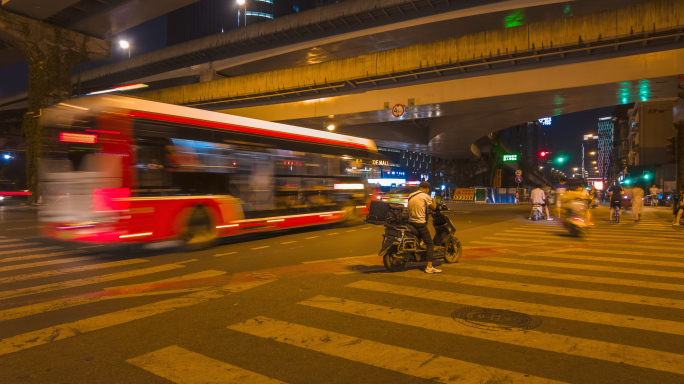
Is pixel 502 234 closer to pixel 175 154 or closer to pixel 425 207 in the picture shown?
pixel 425 207

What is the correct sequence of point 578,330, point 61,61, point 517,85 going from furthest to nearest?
1. point 61,61
2. point 517,85
3. point 578,330

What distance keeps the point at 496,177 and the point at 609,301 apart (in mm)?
50117

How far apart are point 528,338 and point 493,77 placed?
18036 millimetres

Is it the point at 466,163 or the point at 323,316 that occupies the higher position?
the point at 466,163

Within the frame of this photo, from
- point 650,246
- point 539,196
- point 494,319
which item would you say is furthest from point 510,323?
point 539,196

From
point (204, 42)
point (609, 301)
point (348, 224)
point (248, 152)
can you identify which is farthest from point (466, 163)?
point (609, 301)

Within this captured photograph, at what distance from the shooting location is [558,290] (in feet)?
22.4

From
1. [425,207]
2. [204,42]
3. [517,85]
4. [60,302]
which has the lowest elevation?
[60,302]

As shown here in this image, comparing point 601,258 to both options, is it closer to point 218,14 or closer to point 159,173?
point 159,173

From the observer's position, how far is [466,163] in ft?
177

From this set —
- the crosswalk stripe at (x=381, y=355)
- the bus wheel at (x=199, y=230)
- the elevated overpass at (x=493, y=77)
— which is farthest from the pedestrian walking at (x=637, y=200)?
the crosswalk stripe at (x=381, y=355)

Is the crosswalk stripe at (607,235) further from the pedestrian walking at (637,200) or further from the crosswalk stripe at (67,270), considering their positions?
the crosswalk stripe at (67,270)

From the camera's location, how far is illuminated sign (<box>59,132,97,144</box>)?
31.7ft

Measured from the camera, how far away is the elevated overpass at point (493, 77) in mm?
17297
